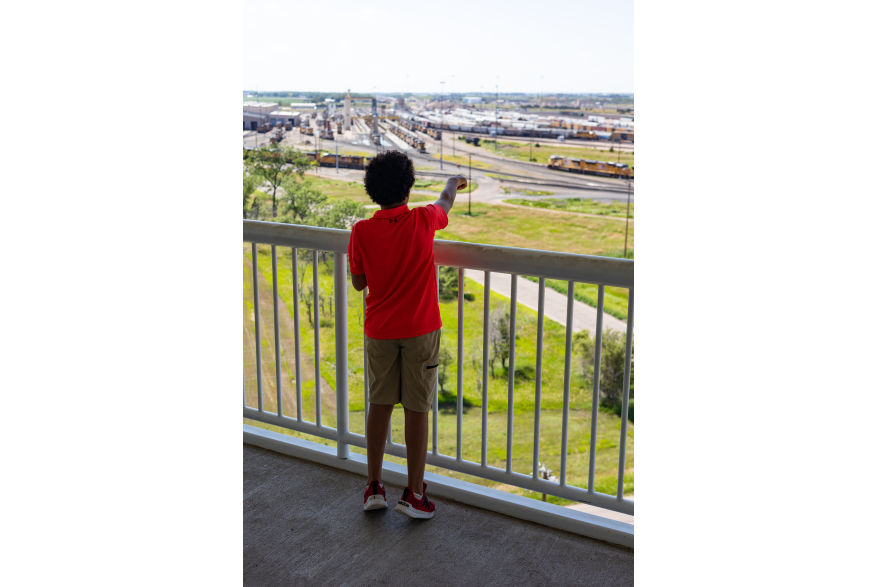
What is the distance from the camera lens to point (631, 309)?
231cm

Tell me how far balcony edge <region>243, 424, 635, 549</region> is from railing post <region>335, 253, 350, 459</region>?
4.6 inches

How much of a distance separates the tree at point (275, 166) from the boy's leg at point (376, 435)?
2521 centimetres

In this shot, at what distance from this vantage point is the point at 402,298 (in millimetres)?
2469

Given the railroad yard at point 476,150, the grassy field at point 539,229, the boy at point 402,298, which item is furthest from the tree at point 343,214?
the boy at point 402,298

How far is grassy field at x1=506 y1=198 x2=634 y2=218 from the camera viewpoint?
91.5 feet

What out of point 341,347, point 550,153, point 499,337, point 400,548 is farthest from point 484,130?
point 400,548

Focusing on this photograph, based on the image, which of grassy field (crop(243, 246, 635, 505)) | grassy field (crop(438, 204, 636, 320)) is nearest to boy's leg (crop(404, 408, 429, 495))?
grassy field (crop(243, 246, 635, 505))

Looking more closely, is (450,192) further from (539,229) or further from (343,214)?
(539,229)

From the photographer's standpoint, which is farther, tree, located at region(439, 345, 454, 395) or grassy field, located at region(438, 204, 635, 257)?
grassy field, located at region(438, 204, 635, 257)

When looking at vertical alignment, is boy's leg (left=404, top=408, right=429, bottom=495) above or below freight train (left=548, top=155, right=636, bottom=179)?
below

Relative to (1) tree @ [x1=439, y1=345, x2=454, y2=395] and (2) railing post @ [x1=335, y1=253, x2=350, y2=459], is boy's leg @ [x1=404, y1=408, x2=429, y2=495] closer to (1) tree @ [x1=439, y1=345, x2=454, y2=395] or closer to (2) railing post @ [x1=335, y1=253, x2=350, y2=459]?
(2) railing post @ [x1=335, y1=253, x2=350, y2=459]
